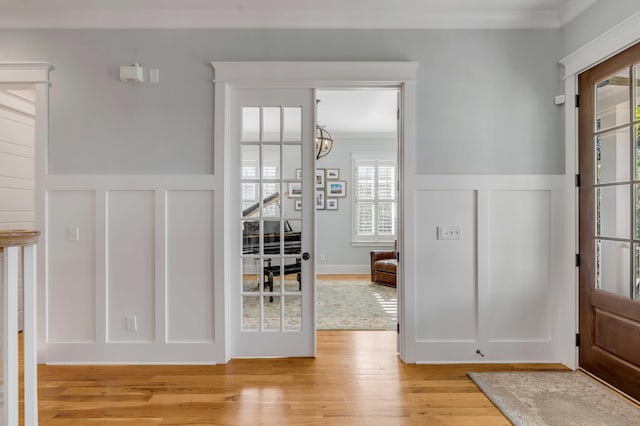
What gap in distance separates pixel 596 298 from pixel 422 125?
1856 mm

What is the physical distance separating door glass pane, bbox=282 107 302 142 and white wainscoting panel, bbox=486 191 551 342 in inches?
66.8

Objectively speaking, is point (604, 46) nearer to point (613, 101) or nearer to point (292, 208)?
point (613, 101)

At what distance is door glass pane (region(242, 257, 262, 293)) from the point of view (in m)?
3.00

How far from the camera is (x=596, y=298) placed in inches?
104

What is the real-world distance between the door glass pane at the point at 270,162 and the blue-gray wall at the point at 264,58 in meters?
0.45

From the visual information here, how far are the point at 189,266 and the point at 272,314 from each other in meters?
0.80

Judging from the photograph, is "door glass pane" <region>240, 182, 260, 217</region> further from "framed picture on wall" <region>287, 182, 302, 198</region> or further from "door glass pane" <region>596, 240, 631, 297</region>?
"door glass pane" <region>596, 240, 631, 297</region>

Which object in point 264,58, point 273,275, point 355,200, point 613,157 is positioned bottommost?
point 273,275

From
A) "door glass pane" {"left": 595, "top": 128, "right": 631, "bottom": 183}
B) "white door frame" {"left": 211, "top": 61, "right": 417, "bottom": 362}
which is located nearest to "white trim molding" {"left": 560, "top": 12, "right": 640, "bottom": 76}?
"door glass pane" {"left": 595, "top": 128, "right": 631, "bottom": 183}

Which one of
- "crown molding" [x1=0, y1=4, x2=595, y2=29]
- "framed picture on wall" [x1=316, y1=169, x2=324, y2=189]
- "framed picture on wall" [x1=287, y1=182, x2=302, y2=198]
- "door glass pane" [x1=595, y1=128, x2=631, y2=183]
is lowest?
"framed picture on wall" [x1=287, y1=182, x2=302, y2=198]

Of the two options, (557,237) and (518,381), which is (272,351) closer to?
(518,381)

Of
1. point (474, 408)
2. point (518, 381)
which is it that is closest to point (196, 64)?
point (474, 408)

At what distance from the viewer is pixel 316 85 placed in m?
2.94

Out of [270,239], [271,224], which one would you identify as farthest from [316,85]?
[270,239]
